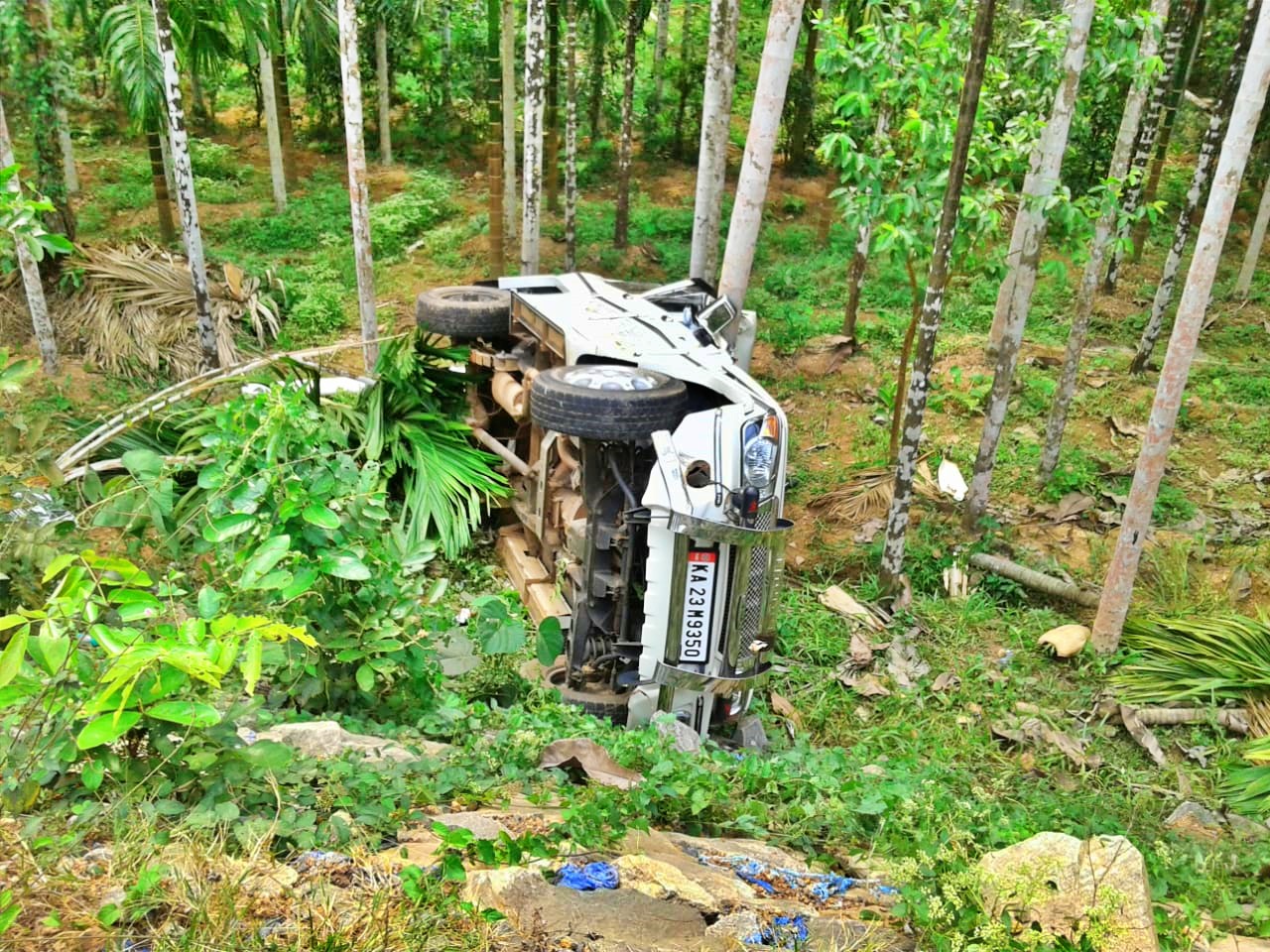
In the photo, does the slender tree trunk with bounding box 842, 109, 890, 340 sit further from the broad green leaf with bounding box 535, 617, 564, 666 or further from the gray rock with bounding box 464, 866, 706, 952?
the gray rock with bounding box 464, 866, 706, 952

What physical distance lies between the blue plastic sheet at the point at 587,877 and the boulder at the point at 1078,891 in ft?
3.66

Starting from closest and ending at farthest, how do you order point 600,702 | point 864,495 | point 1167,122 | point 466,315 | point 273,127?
point 600,702
point 466,315
point 864,495
point 273,127
point 1167,122

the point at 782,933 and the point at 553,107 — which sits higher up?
the point at 553,107

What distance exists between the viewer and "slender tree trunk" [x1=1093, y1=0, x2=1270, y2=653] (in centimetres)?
616

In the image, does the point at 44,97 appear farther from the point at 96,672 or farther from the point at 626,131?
the point at 96,672

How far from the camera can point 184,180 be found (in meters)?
10.5

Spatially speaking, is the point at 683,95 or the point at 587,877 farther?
the point at 683,95

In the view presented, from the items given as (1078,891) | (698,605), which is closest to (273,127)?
(698,605)

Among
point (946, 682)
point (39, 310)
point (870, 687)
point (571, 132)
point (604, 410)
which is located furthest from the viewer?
point (571, 132)

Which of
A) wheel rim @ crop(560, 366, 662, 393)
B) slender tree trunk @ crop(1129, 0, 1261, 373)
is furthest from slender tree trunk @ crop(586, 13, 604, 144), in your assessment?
wheel rim @ crop(560, 366, 662, 393)

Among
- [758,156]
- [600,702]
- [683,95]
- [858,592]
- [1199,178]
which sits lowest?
[858,592]

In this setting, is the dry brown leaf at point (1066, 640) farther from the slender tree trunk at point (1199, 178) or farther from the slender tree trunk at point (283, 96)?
the slender tree trunk at point (283, 96)

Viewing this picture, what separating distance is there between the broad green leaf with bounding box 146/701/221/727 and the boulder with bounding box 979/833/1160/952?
2.25 m

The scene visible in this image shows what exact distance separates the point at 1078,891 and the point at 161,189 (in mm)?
16238
